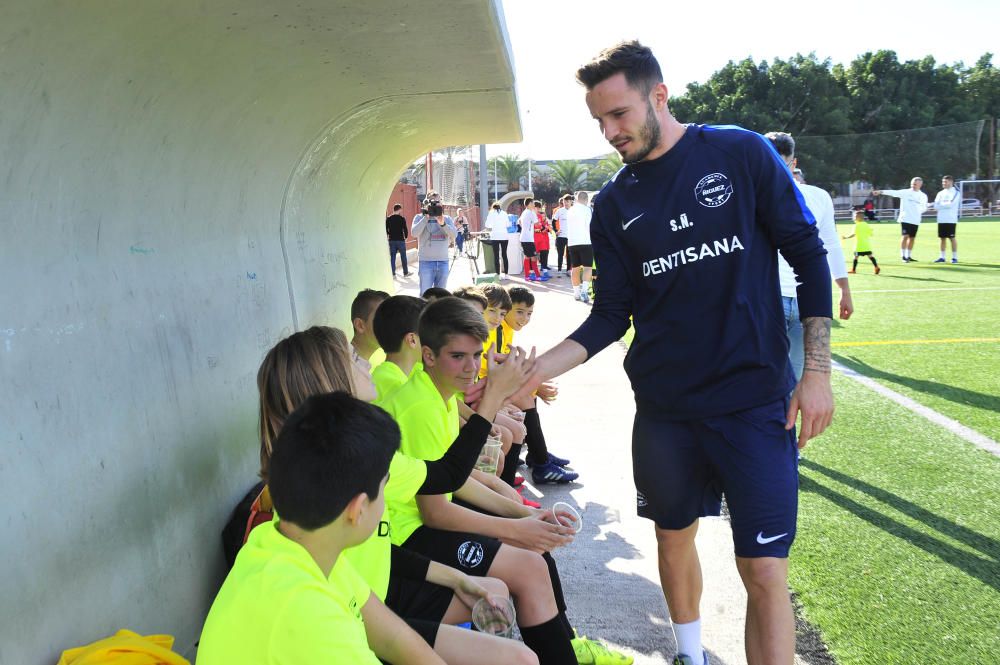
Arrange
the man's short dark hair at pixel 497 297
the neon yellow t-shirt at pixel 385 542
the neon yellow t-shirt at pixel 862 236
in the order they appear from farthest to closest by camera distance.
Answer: the neon yellow t-shirt at pixel 862 236, the man's short dark hair at pixel 497 297, the neon yellow t-shirt at pixel 385 542

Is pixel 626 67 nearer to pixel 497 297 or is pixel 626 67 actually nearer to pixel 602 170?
pixel 497 297

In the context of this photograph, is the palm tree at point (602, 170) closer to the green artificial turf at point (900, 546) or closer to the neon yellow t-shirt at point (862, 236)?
the neon yellow t-shirt at point (862, 236)

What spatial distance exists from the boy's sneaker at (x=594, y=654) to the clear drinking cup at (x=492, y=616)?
43cm

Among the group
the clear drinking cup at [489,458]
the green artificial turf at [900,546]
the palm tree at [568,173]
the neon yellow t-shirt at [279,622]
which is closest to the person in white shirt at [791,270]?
the green artificial turf at [900,546]

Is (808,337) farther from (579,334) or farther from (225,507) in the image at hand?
(225,507)

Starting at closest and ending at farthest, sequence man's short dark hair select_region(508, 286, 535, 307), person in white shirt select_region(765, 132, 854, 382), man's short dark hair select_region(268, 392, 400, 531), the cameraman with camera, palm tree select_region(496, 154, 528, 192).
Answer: man's short dark hair select_region(268, 392, 400, 531) < person in white shirt select_region(765, 132, 854, 382) < man's short dark hair select_region(508, 286, 535, 307) < the cameraman with camera < palm tree select_region(496, 154, 528, 192)

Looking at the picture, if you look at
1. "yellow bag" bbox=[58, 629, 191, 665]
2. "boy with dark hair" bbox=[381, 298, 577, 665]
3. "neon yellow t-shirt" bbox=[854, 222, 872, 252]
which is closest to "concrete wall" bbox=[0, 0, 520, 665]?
"yellow bag" bbox=[58, 629, 191, 665]

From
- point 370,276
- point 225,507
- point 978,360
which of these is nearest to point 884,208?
point 978,360

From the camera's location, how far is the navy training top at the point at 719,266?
2436mm

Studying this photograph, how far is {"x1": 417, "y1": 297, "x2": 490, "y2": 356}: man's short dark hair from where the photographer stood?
299cm

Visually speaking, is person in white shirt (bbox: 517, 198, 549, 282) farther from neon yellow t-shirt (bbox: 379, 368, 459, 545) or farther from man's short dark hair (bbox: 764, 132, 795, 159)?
neon yellow t-shirt (bbox: 379, 368, 459, 545)

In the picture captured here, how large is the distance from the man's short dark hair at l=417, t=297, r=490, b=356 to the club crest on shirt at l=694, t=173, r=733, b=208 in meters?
1.01

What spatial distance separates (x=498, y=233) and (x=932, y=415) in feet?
41.1

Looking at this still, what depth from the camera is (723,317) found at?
2457 millimetres
